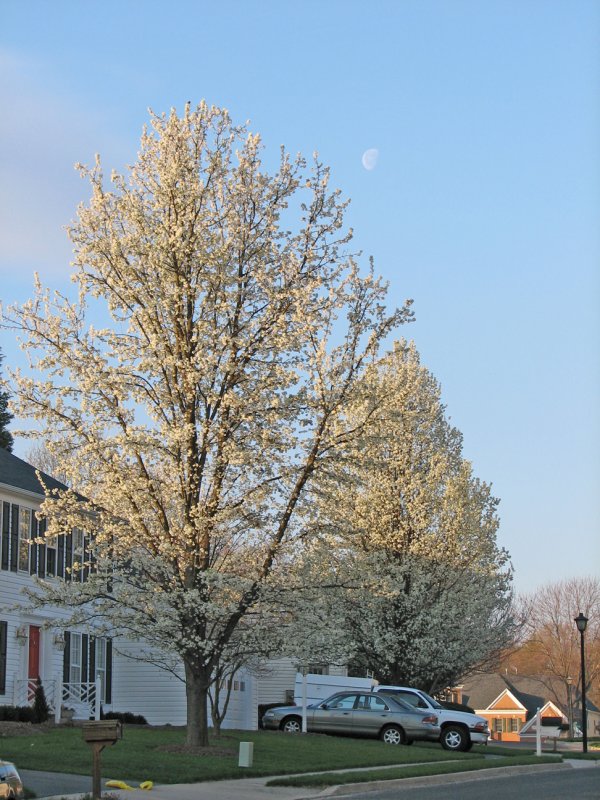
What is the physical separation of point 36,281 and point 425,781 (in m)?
11.7

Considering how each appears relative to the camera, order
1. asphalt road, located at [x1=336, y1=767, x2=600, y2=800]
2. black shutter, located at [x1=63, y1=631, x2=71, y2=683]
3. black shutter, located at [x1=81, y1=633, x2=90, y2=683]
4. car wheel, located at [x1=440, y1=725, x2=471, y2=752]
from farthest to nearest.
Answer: black shutter, located at [x1=81, y1=633, x2=90, y2=683]
black shutter, located at [x1=63, y1=631, x2=71, y2=683]
car wheel, located at [x1=440, y1=725, x2=471, y2=752]
asphalt road, located at [x1=336, y1=767, x2=600, y2=800]

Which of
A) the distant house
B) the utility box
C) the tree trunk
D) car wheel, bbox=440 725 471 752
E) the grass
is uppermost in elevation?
the tree trunk

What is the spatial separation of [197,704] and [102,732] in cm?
832

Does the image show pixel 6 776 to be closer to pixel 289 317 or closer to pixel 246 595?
pixel 246 595

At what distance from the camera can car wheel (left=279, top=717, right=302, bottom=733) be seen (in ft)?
104

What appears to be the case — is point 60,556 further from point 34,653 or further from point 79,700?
point 79,700

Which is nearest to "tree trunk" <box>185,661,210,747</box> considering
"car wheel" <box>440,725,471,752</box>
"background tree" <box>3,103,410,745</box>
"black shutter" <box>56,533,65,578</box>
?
"background tree" <box>3,103,410,745</box>

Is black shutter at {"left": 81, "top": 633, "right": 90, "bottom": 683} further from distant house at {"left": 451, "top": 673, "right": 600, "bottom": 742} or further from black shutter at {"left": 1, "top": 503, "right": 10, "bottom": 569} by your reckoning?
distant house at {"left": 451, "top": 673, "right": 600, "bottom": 742}

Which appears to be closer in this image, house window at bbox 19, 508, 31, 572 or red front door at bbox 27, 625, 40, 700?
house window at bbox 19, 508, 31, 572

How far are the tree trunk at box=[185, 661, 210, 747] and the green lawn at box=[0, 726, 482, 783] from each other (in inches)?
23.1

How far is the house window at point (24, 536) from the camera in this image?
95.0 feet

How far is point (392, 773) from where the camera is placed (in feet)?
64.2

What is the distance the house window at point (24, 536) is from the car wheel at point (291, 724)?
8491 millimetres

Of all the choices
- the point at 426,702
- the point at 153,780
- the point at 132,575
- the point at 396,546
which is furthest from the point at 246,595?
the point at 396,546
